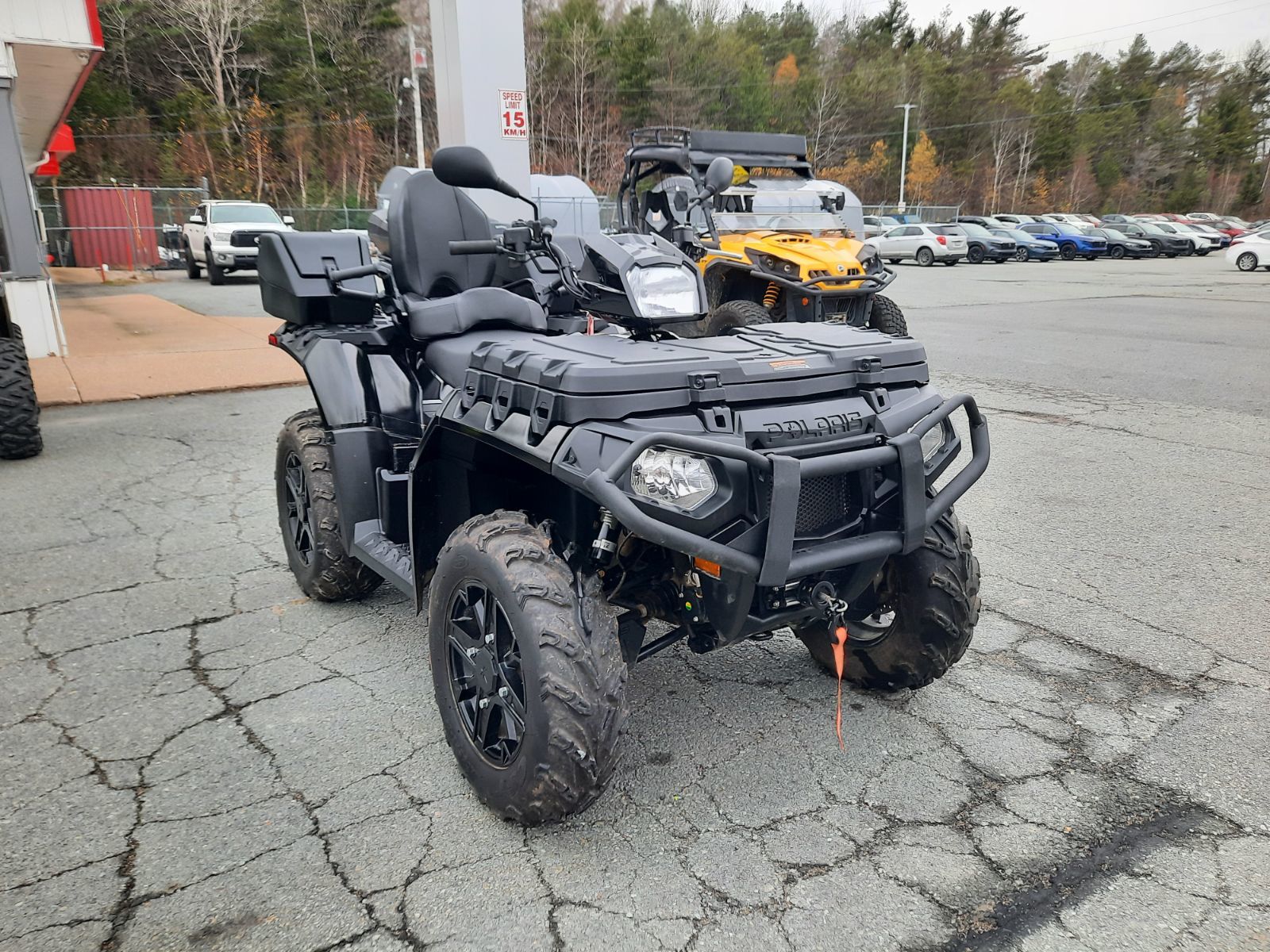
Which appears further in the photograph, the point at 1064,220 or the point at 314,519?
the point at 1064,220

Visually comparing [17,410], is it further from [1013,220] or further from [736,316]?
[1013,220]

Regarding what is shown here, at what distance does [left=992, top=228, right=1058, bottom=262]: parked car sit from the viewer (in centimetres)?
3238

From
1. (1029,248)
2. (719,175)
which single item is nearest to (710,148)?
(719,175)

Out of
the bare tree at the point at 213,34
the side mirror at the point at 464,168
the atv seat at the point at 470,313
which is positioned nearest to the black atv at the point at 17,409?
the atv seat at the point at 470,313

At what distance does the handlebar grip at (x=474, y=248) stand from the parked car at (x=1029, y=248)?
3261 cm

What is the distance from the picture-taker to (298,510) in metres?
4.15

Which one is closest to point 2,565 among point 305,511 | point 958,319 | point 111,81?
point 305,511

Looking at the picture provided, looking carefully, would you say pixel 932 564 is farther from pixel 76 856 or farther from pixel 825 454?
pixel 76 856

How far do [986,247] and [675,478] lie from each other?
3242cm

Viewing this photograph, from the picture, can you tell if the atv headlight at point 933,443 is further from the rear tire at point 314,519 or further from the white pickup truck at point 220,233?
the white pickup truck at point 220,233

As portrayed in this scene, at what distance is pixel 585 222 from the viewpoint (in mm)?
24688

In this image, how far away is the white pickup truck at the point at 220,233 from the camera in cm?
2008

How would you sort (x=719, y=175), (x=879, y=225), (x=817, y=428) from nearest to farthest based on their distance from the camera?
(x=817, y=428)
(x=719, y=175)
(x=879, y=225)

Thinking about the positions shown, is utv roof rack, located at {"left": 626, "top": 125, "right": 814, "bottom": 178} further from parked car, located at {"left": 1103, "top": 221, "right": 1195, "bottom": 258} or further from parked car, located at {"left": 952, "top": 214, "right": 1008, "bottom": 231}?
parked car, located at {"left": 1103, "top": 221, "right": 1195, "bottom": 258}
